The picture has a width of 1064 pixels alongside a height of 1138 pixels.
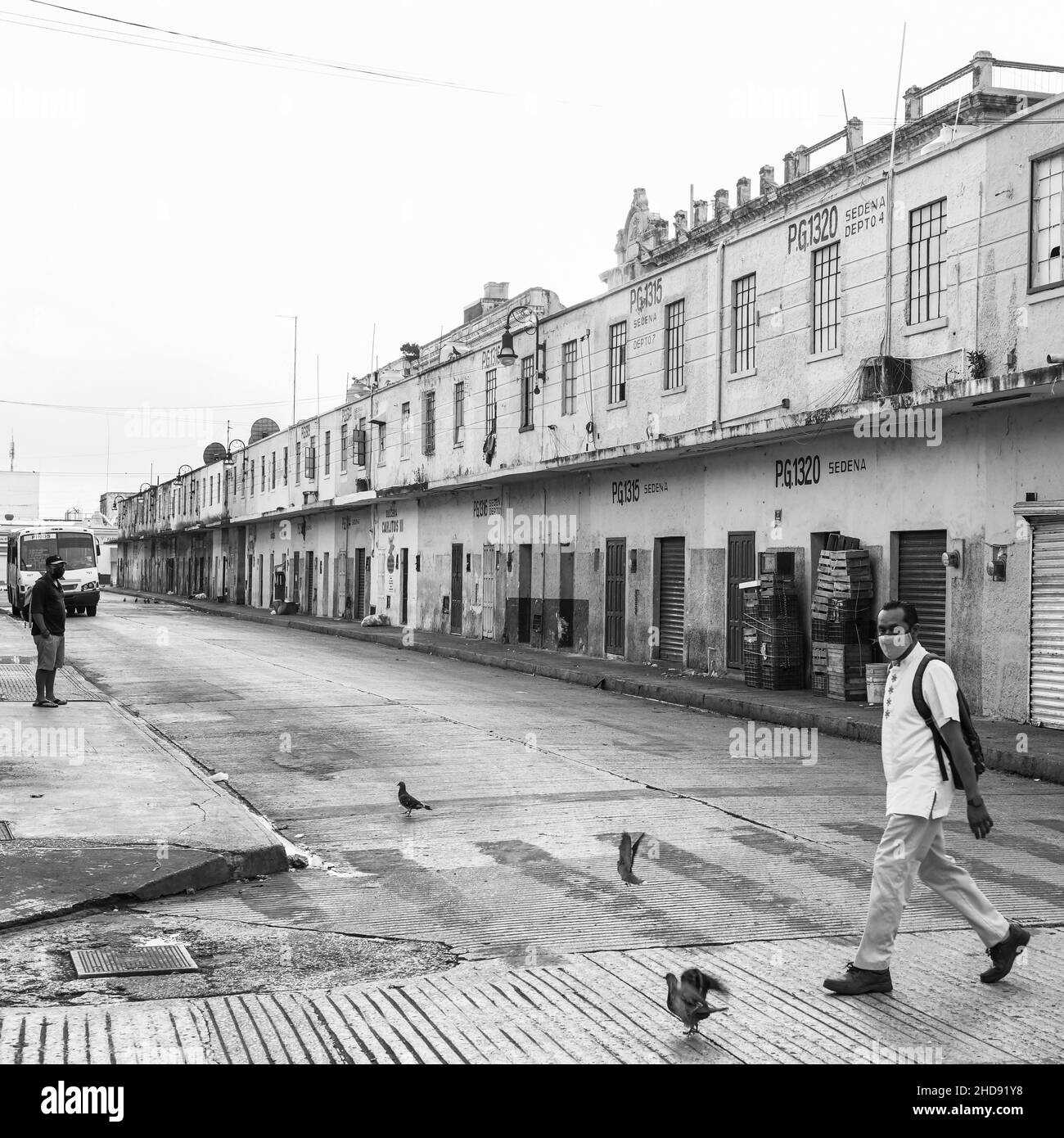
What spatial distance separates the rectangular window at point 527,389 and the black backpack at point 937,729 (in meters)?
24.2

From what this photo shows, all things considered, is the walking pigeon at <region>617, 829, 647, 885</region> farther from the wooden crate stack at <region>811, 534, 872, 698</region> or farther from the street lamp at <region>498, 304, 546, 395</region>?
the street lamp at <region>498, 304, 546, 395</region>

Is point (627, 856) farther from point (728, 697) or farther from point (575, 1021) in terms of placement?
point (728, 697)

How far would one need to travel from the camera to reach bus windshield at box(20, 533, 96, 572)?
139 feet

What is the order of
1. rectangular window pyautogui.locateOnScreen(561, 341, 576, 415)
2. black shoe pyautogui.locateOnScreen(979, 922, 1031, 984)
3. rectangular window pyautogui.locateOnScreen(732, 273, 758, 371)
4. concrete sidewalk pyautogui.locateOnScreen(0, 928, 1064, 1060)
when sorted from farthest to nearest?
1. rectangular window pyautogui.locateOnScreen(561, 341, 576, 415)
2. rectangular window pyautogui.locateOnScreen(732, 273, 758, 371)
3. black shoe pyautogui.locateOnScreen(979, 922, 1031, 984)
4. concrete sidewalk pyautogui.locateOnScreen(0, 928, 1064, 1060)

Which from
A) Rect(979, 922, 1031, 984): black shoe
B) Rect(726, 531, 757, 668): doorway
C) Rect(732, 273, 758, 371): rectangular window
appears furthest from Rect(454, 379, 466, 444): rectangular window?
Rect(979, 922, 1031, 984): black shoe

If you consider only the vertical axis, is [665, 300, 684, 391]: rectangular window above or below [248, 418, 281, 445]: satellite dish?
below

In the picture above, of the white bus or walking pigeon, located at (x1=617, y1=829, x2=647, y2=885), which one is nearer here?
walking pigeon, located at (x1=617, y1=829, x2=647, y2=885)

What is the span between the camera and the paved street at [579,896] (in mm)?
5102

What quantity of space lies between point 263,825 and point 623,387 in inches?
685

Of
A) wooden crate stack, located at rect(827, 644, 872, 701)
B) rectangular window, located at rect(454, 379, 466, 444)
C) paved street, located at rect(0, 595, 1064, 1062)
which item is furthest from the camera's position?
rectangular window, located at rect(454, 379, 466, 444)

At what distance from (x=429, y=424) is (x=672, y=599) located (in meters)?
15.3

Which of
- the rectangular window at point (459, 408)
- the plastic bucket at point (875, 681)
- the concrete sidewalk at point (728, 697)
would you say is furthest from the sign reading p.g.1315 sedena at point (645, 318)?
the rectangular window at point (459, 408)

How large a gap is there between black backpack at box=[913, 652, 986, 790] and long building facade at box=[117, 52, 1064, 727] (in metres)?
8.62

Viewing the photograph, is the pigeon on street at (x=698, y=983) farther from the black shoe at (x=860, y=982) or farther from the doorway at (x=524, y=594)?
the doorway at (x=524, y=594)
